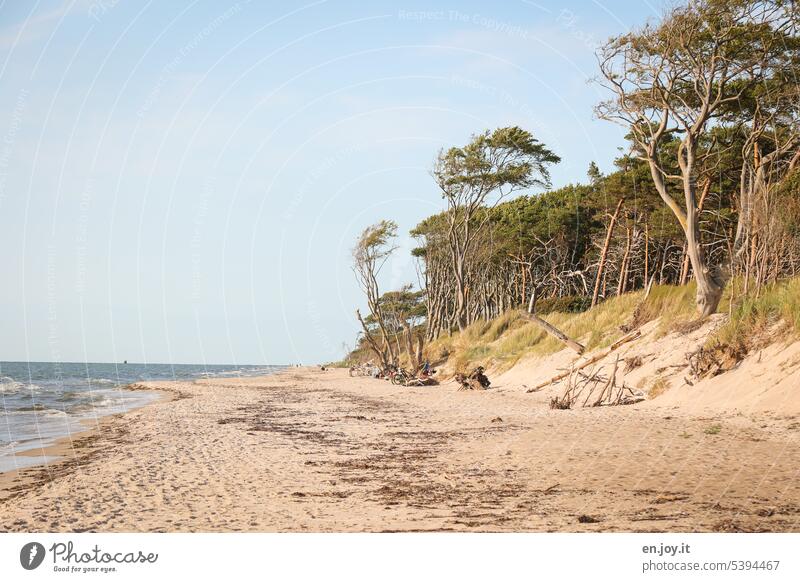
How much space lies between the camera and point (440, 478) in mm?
8109

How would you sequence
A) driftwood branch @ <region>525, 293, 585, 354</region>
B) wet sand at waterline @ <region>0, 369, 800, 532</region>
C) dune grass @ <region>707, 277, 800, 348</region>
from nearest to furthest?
1. wet sand at waterline @ <region>0, 369, 800, 532</region>
2. dune grass @ <region>707, 277, 800, 348</region>
3. driftwood branch @ <region>525, 293, 585, 354</region>

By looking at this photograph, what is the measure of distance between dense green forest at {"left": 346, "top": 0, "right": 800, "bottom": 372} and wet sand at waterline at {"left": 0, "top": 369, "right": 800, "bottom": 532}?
212 inches

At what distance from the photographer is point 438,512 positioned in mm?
6410

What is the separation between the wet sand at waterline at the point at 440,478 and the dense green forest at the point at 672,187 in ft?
17.7

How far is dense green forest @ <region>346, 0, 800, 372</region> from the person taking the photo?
17094 mm

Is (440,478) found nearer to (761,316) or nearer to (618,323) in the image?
(761,316)

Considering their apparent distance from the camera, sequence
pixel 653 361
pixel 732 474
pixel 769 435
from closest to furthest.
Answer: pixel 732 474 < pixel 769 435 < pixel 653 361

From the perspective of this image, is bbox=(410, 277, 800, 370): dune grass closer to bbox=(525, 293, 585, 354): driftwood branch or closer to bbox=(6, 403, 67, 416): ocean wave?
bbox=(525, 293, 585, 354): driftwood branch

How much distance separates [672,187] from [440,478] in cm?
2533

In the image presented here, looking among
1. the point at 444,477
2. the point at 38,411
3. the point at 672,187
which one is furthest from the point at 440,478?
the point at 672,187

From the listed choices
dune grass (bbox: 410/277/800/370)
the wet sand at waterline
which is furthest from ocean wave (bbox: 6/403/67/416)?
dune grass (bbox: 410/277/800/370)
